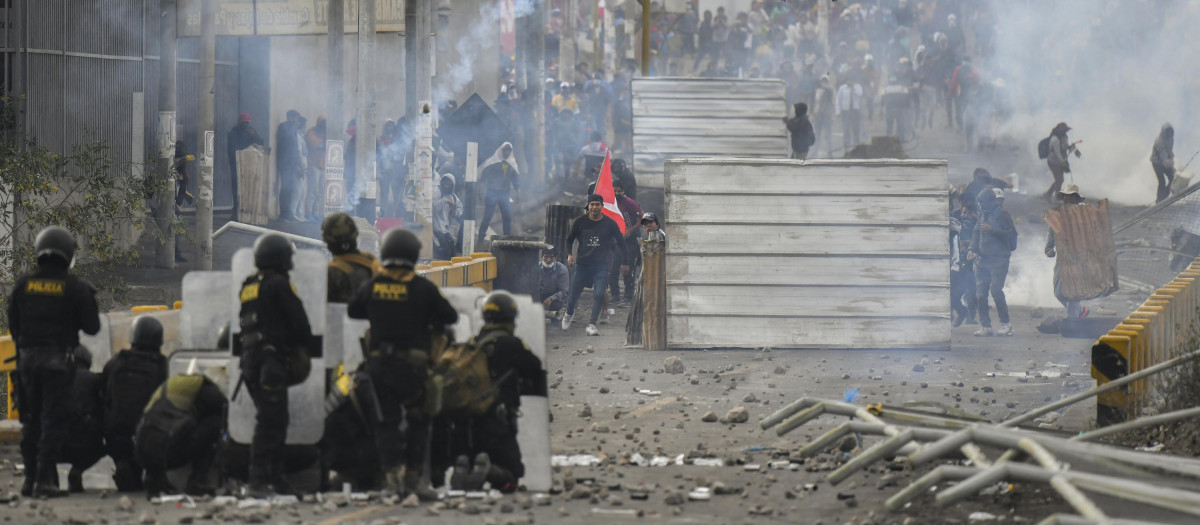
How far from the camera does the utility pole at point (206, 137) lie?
17.1 meters

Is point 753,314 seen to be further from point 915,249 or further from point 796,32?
point 796,32

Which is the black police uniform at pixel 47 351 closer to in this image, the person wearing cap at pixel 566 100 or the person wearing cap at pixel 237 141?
the person wearing cap at pixel 237 141

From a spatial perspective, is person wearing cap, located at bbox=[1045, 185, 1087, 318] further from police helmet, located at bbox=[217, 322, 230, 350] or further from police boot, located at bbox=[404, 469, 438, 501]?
police helmet, located at bbox=[217, 322, 230, 350]

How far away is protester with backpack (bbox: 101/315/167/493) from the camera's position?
7680 millimetres

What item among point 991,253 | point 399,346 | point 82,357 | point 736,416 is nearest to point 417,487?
point 399,346

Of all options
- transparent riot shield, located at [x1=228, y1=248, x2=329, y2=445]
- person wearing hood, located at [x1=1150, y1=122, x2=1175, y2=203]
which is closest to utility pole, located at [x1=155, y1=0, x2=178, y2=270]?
transparent riot shield, located at [x1=228, y1=248, x2=329, y2=445]

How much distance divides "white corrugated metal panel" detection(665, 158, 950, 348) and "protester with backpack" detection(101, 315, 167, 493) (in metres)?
7.70

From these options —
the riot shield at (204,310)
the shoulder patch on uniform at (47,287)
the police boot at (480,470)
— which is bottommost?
the police boot at (480,470)

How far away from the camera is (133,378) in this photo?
7.68m

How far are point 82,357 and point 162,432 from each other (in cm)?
73

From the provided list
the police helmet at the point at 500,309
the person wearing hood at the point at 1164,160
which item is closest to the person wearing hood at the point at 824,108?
the person wearing hood at the point at 1164,160

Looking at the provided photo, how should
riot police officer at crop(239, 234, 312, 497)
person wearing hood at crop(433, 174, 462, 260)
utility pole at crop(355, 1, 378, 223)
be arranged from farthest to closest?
person wearing hood at crop(433, 174, 462, 260)
utility pole at crop(355, 1, 378, 223)
riot police officer at crop(239, 234, 312, 497)

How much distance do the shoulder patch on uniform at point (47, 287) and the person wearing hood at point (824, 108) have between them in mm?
25551

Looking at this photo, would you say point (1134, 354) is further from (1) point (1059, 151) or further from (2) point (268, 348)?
(1) point (1059, 151)
